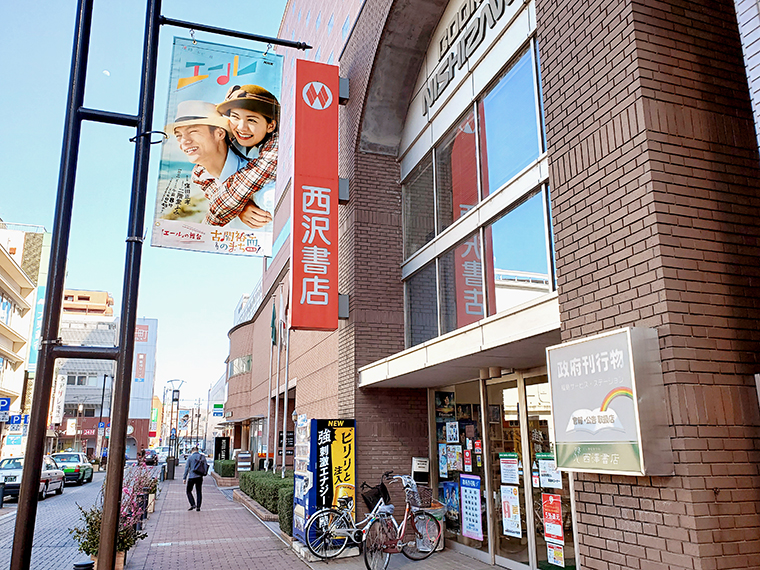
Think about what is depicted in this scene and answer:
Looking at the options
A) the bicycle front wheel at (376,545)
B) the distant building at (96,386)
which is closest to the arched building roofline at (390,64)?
the bicycle front wheel at (376,545)

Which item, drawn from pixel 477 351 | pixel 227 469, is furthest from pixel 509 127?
pixel 227 469

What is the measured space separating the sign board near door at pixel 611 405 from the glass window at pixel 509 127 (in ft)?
12.7

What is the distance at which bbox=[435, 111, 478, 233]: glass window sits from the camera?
9.95m

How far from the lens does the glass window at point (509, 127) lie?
823 centimetres

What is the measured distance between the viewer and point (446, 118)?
1091cm

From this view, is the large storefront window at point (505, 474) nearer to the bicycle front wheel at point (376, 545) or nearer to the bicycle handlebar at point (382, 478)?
the bicycle handlebar at point (382, 478)

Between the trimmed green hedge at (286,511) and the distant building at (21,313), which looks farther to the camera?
the distant building at (21,313)

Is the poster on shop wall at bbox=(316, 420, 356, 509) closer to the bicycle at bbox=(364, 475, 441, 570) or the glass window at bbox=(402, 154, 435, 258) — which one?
the bicycle at bbox=(364, 475, 441, 570)

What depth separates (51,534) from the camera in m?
14.1

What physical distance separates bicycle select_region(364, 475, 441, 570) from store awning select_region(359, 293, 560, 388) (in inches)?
66.4

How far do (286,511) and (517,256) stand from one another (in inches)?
283

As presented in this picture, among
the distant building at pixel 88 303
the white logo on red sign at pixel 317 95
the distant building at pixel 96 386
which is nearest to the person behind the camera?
the white logo on red sign at pixel 317 95

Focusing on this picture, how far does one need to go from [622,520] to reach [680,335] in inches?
57.1

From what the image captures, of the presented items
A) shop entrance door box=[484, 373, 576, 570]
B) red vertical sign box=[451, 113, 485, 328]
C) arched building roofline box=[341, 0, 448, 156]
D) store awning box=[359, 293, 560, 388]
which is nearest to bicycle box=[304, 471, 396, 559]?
store awning box=[359, 293, 560, 388]
